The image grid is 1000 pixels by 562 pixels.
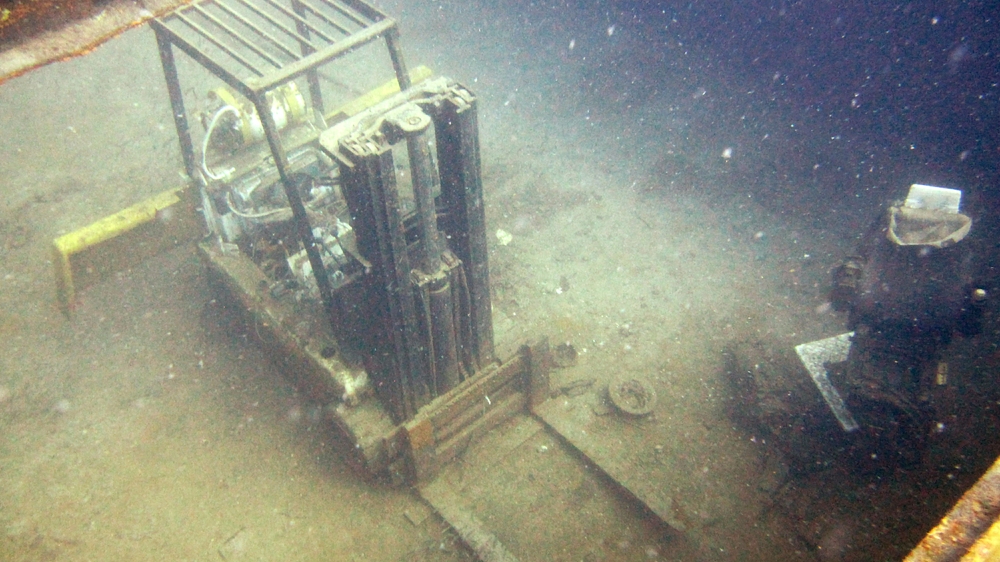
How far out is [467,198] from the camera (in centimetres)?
283

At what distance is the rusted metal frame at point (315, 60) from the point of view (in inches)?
110

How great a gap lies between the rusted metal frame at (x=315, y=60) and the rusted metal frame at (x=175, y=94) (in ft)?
3.74

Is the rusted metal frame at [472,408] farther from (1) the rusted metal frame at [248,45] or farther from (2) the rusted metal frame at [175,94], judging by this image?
(2) the rusted metal frame at [175,94]

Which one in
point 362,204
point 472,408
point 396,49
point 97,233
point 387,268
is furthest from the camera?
point 97,233

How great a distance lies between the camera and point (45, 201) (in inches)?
240

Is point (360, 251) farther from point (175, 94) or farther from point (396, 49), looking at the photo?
point (175, 94)

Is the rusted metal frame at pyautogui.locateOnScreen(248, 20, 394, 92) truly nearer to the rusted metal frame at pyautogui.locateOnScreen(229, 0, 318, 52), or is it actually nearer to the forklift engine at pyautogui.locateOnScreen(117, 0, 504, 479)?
the forklift engine at pyautogui.locateOnScreen(117, 0, 504, 479)

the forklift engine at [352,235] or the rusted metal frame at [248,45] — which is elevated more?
the rusted metal frame at [248,45]

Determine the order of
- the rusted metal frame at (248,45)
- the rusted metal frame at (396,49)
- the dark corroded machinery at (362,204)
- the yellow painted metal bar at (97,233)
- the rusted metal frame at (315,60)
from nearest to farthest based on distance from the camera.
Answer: the dark corroded machinery at (362,204), the rusted metal frame at (315,60), the rusted metal frame at (248,45), the rusted metal frame at (396,49), the yellow painted metal bar at (97,233)

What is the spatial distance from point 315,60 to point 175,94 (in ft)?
5.95

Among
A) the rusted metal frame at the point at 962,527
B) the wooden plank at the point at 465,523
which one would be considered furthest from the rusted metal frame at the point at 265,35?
the rusted metal frame at the point at 962,527

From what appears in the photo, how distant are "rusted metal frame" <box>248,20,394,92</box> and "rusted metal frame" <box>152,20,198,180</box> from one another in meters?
1.14

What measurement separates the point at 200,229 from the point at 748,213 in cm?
550

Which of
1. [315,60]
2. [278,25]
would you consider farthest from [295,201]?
[278,25]
